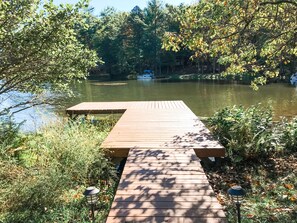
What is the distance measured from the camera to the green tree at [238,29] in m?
3.70

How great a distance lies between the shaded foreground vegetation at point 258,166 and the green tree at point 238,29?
41.6 inches

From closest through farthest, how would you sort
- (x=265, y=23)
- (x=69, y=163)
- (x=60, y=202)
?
(x=60, y=202) < (x=69, y=163) < (x=265, y=23)

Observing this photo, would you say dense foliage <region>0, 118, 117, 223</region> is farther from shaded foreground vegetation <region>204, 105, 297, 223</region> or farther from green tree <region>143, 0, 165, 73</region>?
green tree <region>143, 0, 165, 73</region>

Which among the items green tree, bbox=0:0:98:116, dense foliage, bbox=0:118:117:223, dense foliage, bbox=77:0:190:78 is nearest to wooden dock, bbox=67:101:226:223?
dense foliage, bbox=0:118:117:223

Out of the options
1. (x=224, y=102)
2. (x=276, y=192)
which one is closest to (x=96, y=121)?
(x=276, y=192)

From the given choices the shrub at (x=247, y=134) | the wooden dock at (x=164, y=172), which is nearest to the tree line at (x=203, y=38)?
the shrub at (x=247, y=134)

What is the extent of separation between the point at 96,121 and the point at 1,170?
395 cm

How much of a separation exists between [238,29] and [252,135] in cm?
176

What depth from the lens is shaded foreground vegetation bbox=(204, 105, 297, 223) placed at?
2.66m

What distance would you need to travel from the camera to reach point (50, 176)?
2.92m

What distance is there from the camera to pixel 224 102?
13.0 meters

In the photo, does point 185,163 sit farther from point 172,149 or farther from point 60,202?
point 60,202

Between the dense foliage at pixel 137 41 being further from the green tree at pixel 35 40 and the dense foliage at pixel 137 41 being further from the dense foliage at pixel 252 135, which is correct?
the green tree at pixel 35 40

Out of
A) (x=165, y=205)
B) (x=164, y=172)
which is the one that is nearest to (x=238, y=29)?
(x=164, y=172)
